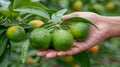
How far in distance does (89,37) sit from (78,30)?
21 centimetres

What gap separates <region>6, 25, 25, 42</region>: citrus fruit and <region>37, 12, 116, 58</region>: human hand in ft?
→ 0.38

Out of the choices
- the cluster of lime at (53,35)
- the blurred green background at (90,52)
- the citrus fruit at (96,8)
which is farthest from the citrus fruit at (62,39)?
the citrus fruit at (96,8)

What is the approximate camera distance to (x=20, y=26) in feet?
4.58

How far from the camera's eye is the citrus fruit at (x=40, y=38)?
1299 millimetres

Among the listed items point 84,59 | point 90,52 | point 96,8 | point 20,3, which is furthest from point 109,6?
point 20,3

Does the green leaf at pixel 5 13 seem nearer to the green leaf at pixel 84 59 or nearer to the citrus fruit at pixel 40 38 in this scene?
the citrus fruit at pixel 40 38

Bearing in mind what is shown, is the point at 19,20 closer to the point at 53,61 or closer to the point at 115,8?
the point at 53,61

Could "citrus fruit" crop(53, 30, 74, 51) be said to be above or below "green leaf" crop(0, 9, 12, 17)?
below

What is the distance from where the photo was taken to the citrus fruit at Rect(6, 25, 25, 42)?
134 centimetres

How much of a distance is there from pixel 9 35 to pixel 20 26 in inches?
2.5

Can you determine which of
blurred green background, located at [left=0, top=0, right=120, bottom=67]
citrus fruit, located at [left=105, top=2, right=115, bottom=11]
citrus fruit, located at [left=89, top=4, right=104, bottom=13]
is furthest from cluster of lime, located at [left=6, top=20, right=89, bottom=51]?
citrus fruit, located at [left=105, top=2, right=115, bottom=11]

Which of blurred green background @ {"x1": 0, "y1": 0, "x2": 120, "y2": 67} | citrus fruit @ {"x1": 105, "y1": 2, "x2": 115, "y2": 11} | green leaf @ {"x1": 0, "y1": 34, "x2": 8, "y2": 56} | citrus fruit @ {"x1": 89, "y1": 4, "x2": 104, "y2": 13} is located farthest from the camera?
citrus fruit @ {"x1": 105, "y1": 2, "x2": 115, "y2": 11}

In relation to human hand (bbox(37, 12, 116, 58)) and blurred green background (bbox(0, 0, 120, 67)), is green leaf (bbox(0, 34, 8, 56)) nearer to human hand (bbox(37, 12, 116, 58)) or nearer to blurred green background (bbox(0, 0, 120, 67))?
human hand (bbox(37, 12, 116, 58))

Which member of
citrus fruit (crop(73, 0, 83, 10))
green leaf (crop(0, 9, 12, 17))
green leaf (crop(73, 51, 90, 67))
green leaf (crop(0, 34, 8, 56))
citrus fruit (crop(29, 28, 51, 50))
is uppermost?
green leaf (crop(0, 9, 12, 17))
